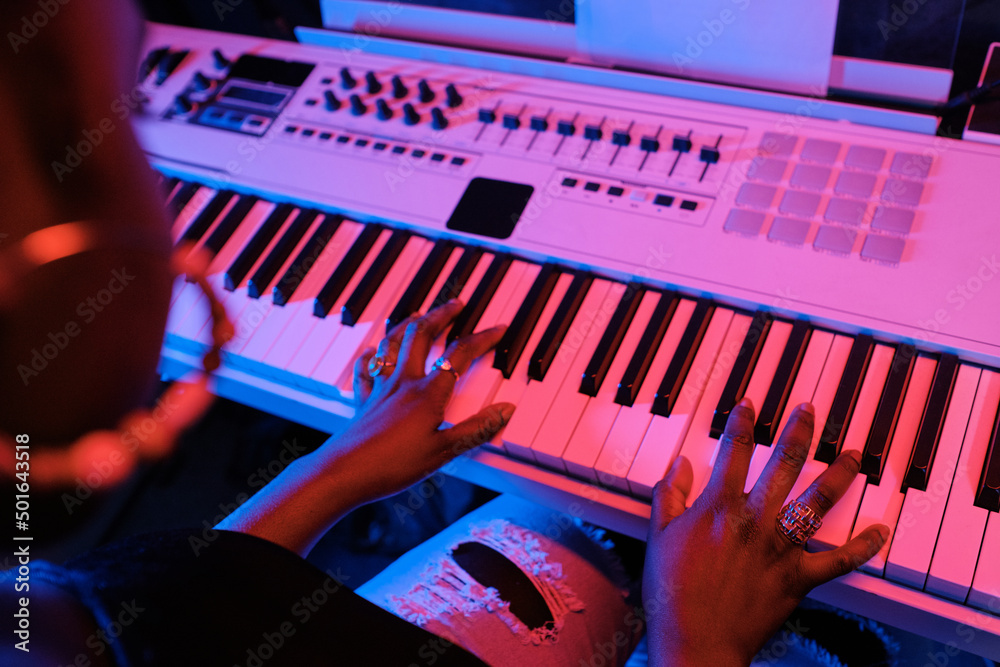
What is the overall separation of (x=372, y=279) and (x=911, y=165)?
1.02 meters

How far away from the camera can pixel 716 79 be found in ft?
4.71

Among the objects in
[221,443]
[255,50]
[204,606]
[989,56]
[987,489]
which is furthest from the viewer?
[221,443]

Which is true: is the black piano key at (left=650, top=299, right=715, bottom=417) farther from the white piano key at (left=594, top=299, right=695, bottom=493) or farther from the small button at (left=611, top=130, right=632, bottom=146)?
the small button at (left=611, top=130, right=632, bottom=146)

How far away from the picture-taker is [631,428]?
120 centimetres

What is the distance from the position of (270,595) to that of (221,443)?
1528 mm

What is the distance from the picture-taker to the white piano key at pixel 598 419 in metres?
1.19

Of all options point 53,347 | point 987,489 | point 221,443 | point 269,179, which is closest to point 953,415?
point 987,489

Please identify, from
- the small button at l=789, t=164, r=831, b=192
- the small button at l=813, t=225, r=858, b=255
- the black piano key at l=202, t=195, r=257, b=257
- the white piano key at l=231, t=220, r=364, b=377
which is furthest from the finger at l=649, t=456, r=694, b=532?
the black piano key at l=202, t=195, r=257, b=257

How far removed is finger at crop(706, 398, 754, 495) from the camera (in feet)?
3.51

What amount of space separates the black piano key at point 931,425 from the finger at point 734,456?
23cm

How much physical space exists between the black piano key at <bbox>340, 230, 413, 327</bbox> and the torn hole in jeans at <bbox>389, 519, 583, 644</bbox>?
50cm

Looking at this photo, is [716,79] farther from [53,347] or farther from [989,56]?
[53,347]

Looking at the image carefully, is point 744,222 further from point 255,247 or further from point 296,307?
point 255,247

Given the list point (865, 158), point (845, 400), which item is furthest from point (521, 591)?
point (865, 158)
